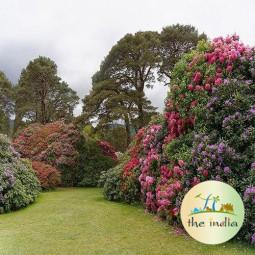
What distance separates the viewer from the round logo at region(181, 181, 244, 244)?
20.7ft

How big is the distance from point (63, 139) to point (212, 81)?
10923mm

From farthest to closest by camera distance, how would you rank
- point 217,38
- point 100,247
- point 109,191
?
point 109,191 < point 217,38 < point 100,247

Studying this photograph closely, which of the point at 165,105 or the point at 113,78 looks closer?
the point at 165,105

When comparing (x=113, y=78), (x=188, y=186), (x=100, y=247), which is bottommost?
(x=100, y=247)

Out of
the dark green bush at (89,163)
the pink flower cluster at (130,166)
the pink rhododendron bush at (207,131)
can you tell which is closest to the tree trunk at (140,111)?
the dark green bush at (89,163)

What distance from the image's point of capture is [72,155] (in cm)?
1741

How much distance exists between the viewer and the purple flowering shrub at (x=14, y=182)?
409 inches

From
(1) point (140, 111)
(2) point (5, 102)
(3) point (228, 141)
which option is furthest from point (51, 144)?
(2) point (5, 102)

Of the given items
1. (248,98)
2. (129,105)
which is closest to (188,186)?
(248,98)

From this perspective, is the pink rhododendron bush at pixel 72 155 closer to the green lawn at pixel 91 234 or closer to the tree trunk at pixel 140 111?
the tree trunk at pixel 140 111

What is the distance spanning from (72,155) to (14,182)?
264 inches

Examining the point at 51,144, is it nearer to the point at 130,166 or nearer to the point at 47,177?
the point at 47,177

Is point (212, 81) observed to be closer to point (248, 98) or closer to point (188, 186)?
point (248, 98)

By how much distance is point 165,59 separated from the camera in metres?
25.0
